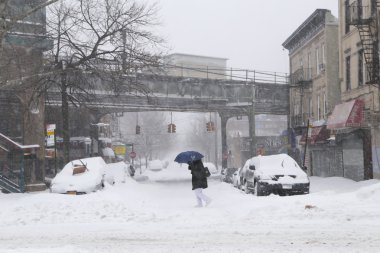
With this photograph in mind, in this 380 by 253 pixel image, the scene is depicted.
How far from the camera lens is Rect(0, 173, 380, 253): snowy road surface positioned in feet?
27.6

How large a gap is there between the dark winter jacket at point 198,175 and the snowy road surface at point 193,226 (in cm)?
162

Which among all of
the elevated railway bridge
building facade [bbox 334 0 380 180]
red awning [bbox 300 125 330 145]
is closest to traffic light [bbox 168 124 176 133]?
the elevated railway bridge

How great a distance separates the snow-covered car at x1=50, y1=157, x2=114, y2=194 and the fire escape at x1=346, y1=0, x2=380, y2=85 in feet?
44.3

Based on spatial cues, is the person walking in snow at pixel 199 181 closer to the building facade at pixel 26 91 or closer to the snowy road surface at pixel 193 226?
the snowy road surface at pixel 193 226

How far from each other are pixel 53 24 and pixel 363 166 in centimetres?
1710

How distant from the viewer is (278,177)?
17.7 m

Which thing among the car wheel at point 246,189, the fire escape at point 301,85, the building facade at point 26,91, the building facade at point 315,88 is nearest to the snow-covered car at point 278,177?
the car wheel at point 246,189

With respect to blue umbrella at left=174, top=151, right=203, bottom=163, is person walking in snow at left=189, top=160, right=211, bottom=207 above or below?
below

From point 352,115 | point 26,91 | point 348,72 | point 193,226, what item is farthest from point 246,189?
point 348,72

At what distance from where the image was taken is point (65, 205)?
12.5 metres

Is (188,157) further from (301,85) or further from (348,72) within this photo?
(301,85)

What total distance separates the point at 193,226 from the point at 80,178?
259 inches

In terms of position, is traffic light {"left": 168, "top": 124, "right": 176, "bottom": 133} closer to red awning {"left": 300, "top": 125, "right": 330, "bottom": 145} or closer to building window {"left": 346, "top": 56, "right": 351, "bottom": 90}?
red awning {"left": 300, "top": 125, "right": 330, "bottom": 145}

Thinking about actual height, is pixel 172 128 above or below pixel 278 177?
above
